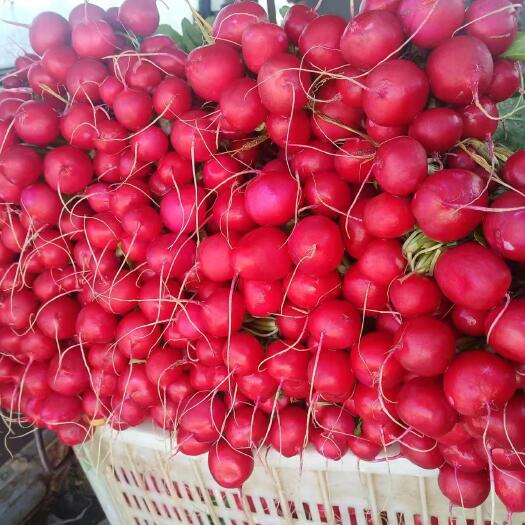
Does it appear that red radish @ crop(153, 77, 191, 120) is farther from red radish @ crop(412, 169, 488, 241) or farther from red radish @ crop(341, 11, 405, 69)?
red radish @ crop(412, 169, 488, 241)

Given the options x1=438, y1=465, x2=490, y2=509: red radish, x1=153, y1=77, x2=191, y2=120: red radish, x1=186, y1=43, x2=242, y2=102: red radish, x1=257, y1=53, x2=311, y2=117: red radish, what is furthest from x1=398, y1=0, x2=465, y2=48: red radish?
x1=438, y1=465, x2=490, y2=509: red radish

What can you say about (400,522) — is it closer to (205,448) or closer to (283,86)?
(205,448)

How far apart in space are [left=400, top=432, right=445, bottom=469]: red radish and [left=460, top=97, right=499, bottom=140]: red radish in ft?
1.48

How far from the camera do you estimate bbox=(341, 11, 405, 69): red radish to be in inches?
25.3

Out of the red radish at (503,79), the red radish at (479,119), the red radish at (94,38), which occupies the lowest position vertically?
the red radish at (479,119)

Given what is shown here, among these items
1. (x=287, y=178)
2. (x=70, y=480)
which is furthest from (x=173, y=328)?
(x=70, y=480)

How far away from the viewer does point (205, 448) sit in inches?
36.9

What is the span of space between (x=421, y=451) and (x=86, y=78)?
86 cm

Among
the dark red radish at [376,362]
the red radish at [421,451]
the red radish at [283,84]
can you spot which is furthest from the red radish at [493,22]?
the red radish at [421,451]

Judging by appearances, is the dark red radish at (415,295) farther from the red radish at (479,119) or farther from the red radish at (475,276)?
the red radish at (479,119)

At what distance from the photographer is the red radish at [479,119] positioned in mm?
669

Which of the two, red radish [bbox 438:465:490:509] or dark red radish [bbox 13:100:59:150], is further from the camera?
dark red radish [bbox 13:100:59:150]

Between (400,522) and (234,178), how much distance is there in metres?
0.69

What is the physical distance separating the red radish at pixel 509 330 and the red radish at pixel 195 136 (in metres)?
0.49
